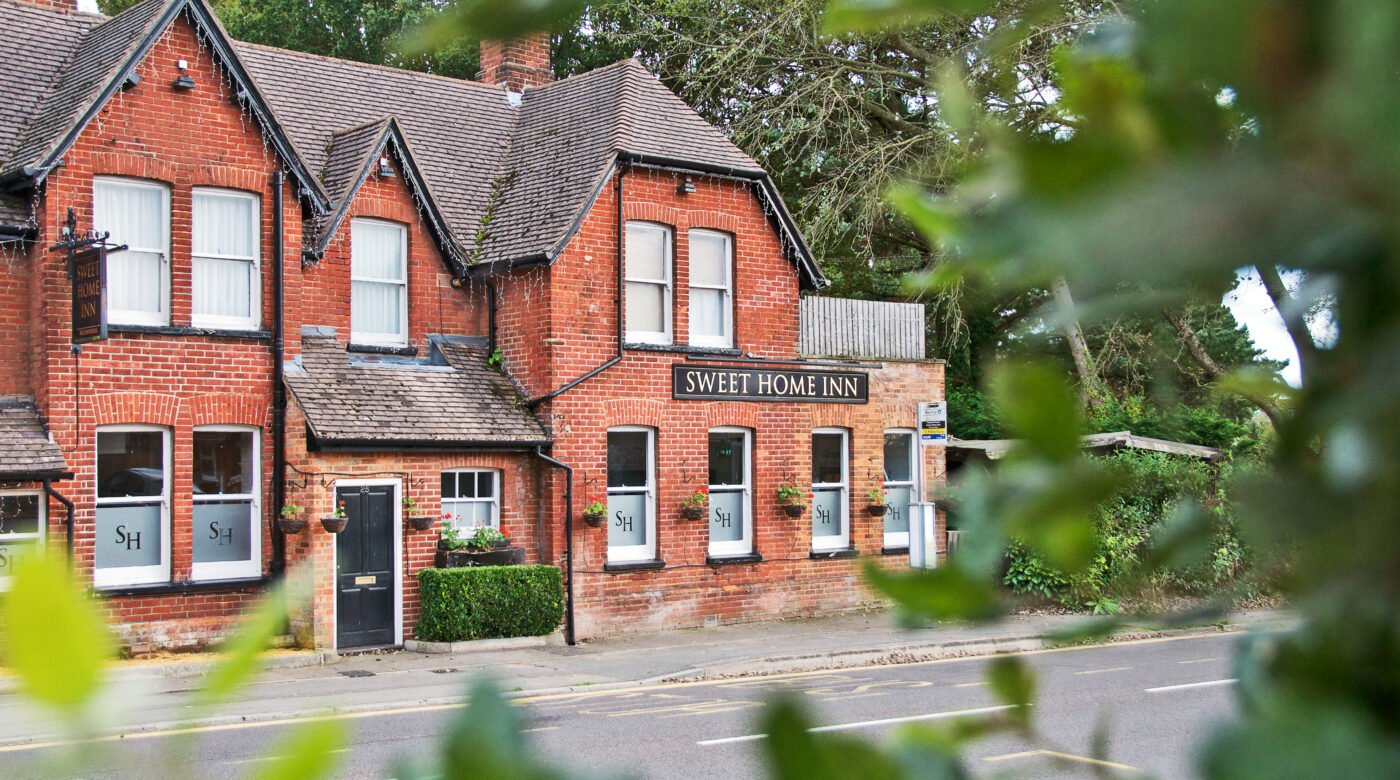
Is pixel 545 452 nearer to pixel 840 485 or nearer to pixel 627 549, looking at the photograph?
pixel 627 549

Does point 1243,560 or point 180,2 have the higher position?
point 180,2

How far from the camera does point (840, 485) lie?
848 inches

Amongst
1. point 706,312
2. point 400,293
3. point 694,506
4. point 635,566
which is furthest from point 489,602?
point 706,312

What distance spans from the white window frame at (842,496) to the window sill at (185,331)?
923 centimetres

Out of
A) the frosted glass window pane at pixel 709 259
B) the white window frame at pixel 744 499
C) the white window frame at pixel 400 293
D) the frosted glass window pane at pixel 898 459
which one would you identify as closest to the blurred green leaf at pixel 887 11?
the white window frame at pixel 400 293

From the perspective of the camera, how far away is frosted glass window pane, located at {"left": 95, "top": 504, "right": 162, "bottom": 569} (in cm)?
1503

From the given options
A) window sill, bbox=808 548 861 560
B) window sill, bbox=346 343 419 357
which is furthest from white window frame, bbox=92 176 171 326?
window sill, bbox=808 548 861 560

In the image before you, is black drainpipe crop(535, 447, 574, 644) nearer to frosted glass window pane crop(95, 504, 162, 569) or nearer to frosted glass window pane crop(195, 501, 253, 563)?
frosted glass window pane crop(195, 501, 253, 563)

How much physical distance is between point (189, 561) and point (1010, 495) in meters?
16.3

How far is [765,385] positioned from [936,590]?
19.7 meters

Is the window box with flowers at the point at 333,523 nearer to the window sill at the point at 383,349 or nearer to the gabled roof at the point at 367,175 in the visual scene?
the window sill at the point at 383,349

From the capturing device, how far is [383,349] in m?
18.2


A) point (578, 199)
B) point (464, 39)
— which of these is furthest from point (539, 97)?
point (464, 39)

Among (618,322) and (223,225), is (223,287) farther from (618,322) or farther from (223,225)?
(618,322)
